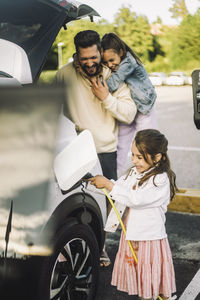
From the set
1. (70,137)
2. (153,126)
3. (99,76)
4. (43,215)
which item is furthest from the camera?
(153,126)

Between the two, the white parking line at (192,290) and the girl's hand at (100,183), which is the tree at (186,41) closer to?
the white parking line at (192,290)

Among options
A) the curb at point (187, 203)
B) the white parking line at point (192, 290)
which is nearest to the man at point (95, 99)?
the white parking line at point (192, 290)

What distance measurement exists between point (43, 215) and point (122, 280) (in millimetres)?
903

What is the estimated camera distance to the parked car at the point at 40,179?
1.78 metres

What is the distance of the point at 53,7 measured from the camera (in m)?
2.62

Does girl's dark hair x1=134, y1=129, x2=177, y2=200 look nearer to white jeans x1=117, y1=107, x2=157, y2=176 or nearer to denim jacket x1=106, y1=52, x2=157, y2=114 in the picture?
denim jacket x1=106, y1=52, x2=157, y2=114

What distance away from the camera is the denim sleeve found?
3217 mm

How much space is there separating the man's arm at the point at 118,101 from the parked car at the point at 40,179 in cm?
47

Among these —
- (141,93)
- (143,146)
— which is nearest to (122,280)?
(143,146)

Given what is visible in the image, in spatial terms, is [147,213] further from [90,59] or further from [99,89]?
[90,59]

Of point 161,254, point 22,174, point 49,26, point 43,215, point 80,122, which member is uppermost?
point 49,26

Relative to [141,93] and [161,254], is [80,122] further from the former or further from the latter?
[161,254]

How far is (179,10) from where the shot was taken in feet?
114

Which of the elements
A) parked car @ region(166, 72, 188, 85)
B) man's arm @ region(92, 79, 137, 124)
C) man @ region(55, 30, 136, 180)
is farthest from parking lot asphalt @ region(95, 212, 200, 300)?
parked car @ region(166, 72, 188, 85)
